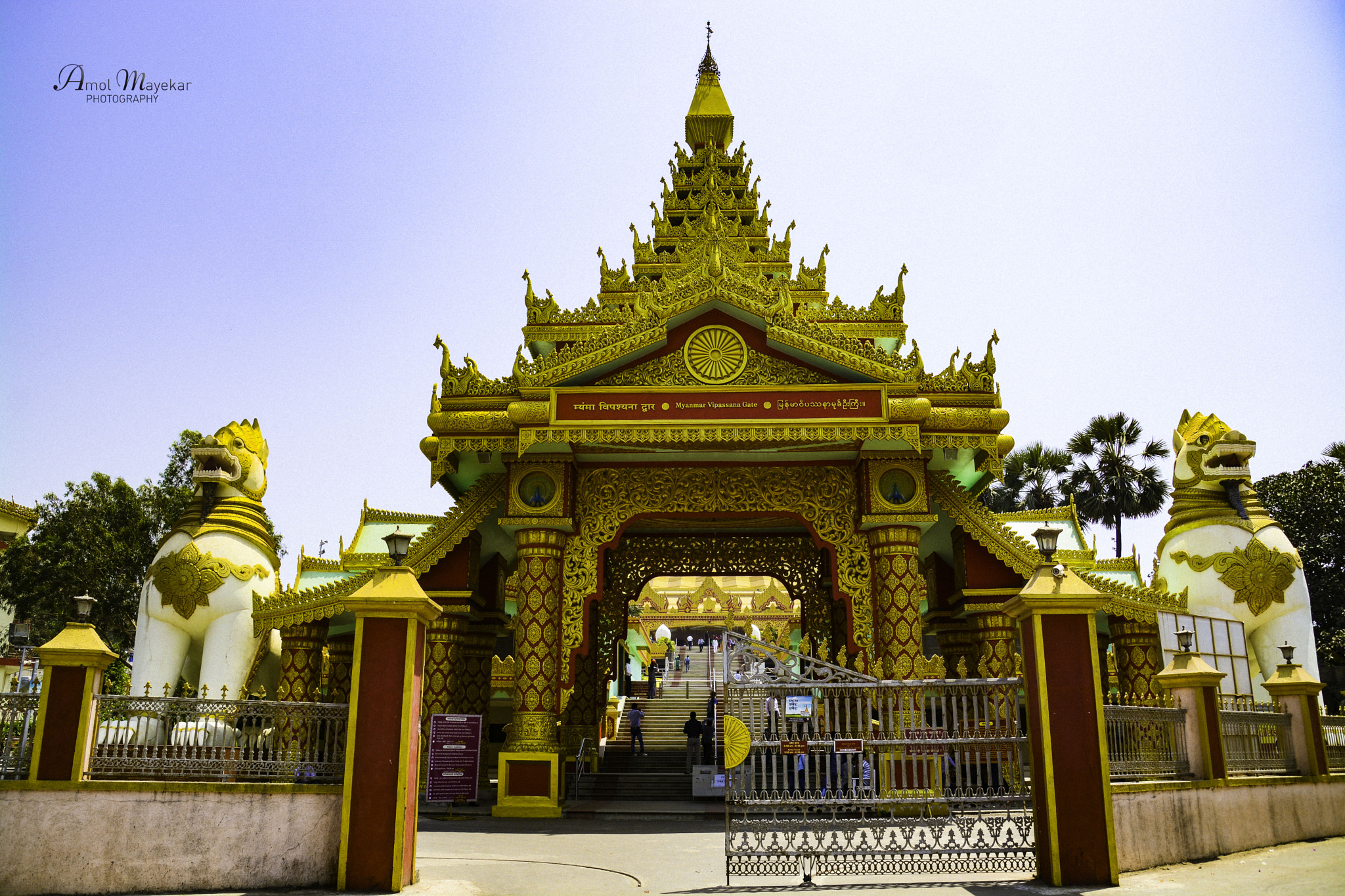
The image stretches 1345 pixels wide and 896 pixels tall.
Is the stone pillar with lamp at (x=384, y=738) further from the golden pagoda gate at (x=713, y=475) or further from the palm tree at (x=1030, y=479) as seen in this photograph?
the palm tree at (x=1030, y=479)

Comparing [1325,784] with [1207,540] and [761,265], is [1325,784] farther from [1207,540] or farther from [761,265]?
[761,265]

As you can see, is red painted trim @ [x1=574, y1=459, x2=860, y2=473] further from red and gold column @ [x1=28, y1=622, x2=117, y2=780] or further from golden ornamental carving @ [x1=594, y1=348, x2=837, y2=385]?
red and gold column @ [x1=28, y1=622, x2=117, y2=780]

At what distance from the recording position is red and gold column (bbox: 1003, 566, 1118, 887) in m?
7.79

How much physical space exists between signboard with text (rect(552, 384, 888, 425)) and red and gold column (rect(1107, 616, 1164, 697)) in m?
5.13

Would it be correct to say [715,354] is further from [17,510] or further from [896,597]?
[17,510]

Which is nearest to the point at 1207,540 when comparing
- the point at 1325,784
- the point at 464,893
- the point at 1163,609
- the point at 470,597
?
the point at 1163,609

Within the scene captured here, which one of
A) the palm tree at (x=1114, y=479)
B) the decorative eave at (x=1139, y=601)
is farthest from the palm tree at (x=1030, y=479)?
the decorative eave at (x=1139, y=601)

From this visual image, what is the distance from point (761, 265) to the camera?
18.5 m

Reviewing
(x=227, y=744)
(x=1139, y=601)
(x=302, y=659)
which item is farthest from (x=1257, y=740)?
(x=302, y=659)

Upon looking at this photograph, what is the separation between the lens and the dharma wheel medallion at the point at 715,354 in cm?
1316

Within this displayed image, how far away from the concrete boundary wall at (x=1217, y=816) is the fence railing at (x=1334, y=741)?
14.6 inches

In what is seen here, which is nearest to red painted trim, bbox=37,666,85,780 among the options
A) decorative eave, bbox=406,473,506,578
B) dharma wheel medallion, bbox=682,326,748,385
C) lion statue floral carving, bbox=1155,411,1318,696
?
decorative eave, bbox=406,473,506,578

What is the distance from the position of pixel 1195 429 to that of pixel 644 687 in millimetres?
18250

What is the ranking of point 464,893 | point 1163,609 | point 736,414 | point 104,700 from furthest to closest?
1. point 1163,609
2. point 736,414
3. point 104,700
4. point 464,893
